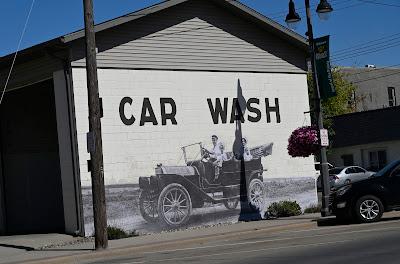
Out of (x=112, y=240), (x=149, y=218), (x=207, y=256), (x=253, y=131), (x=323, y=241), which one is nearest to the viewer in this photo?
(x=207, y=256)

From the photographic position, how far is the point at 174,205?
19.8 metres

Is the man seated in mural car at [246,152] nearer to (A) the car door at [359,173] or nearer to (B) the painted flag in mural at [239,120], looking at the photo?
(B) the painted flag in mural at [239,120]

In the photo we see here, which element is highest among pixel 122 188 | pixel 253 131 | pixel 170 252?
pixel 253 131

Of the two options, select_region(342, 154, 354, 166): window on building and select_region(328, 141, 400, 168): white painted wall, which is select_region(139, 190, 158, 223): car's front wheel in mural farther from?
select_region(342, 154, 354, 166): window on building

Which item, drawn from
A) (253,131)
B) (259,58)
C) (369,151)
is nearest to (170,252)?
(253,131)

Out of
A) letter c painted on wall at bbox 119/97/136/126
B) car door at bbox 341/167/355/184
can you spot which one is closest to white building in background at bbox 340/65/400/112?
car door at bbox 341/167/355/184

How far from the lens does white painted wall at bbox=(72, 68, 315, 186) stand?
60.6 ft

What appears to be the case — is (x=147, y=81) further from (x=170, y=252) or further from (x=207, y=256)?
(x=207, y=256)

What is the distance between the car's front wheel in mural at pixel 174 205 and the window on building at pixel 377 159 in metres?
25.5

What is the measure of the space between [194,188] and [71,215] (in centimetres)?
392

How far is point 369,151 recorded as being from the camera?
143 ft

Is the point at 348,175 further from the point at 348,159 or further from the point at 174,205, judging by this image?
the point at 174,205

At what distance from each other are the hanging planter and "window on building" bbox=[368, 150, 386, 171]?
24.0m

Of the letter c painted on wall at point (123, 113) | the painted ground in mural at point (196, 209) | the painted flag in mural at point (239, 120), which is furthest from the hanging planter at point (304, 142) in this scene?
the letter c painted on wall at point (123, 113)
